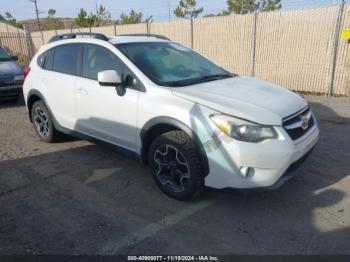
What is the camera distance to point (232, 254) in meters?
2.80

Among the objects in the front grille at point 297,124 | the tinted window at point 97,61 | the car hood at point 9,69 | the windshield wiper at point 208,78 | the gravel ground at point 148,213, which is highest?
the tinted window at point 97,61

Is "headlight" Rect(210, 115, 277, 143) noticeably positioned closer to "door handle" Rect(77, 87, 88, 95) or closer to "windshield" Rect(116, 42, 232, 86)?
"windshield" Rect(116, 42, 232, 86)

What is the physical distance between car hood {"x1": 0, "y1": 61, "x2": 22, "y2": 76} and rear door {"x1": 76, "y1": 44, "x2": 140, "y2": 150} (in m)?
5.33

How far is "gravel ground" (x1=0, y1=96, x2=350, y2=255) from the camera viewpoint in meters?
2.92

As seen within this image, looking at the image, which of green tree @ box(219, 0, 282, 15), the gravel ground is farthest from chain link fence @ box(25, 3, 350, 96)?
green tree @ box(219, 0, 282, 15)

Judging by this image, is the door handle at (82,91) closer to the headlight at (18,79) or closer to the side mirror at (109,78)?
the side mirror at (109,78)

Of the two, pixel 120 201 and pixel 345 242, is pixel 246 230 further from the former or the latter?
pixel 120 201

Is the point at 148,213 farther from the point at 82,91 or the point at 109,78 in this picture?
the point at 82,91

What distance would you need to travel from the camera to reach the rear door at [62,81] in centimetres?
470

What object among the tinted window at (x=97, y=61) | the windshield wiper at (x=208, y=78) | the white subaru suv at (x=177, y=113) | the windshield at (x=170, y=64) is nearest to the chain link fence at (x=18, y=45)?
the white subaru suv at (x=177, y=113)

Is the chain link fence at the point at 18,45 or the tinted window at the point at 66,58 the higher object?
the tinted window at the point at 66,58

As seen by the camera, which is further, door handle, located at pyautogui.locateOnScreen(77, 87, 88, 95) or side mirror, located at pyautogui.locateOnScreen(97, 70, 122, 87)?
door handle, located at pyautogui.locateOnScreen(77, 87, 88, 95)

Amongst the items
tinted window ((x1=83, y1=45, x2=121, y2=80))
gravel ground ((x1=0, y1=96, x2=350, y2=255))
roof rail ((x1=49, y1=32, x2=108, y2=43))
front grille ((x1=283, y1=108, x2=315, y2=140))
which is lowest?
gravel ground ((x1=0, y1=96, x2=350, y2=255))

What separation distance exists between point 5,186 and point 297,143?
3.53 meters
